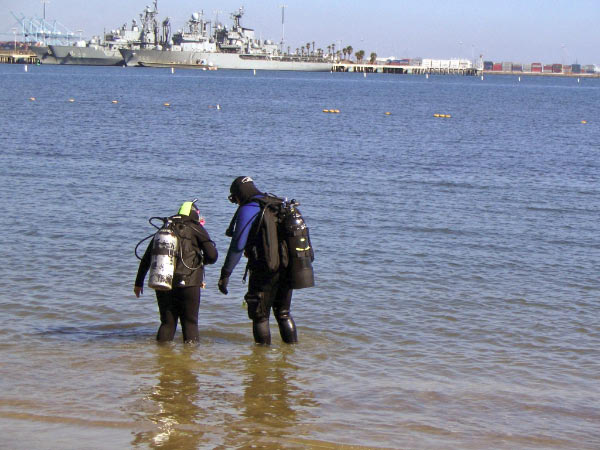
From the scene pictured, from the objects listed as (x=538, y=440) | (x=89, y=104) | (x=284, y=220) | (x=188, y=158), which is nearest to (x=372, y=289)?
(x=284, y=220)

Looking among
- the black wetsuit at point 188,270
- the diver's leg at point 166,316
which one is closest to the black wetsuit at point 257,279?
the black wetsuit at point 188,270

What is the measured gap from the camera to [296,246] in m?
8.05

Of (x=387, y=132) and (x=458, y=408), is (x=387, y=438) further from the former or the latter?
(x=387, y=132)

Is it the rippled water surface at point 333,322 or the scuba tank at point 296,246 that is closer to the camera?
the rippled water surface at point 333,322

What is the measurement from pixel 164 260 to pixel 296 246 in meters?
1.23

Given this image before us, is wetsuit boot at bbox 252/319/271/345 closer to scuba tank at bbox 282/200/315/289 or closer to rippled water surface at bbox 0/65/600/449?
rippled water surface at bbox 0/65/600/449

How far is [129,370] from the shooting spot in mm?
8281

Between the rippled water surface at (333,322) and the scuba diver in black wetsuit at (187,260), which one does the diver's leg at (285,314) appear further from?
the scuba diver in black wetsuit at (187,260)

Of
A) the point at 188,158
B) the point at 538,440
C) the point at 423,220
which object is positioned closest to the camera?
the point at 538,440

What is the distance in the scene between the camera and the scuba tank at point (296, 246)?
799 cm

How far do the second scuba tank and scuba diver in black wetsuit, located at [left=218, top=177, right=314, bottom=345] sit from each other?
0.48 metres

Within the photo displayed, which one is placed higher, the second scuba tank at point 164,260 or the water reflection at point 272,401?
the second scuba tank at point 164,260

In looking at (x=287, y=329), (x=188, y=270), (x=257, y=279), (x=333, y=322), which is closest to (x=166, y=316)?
(x=188, y=270)

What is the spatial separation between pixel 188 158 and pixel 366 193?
33.0ft
